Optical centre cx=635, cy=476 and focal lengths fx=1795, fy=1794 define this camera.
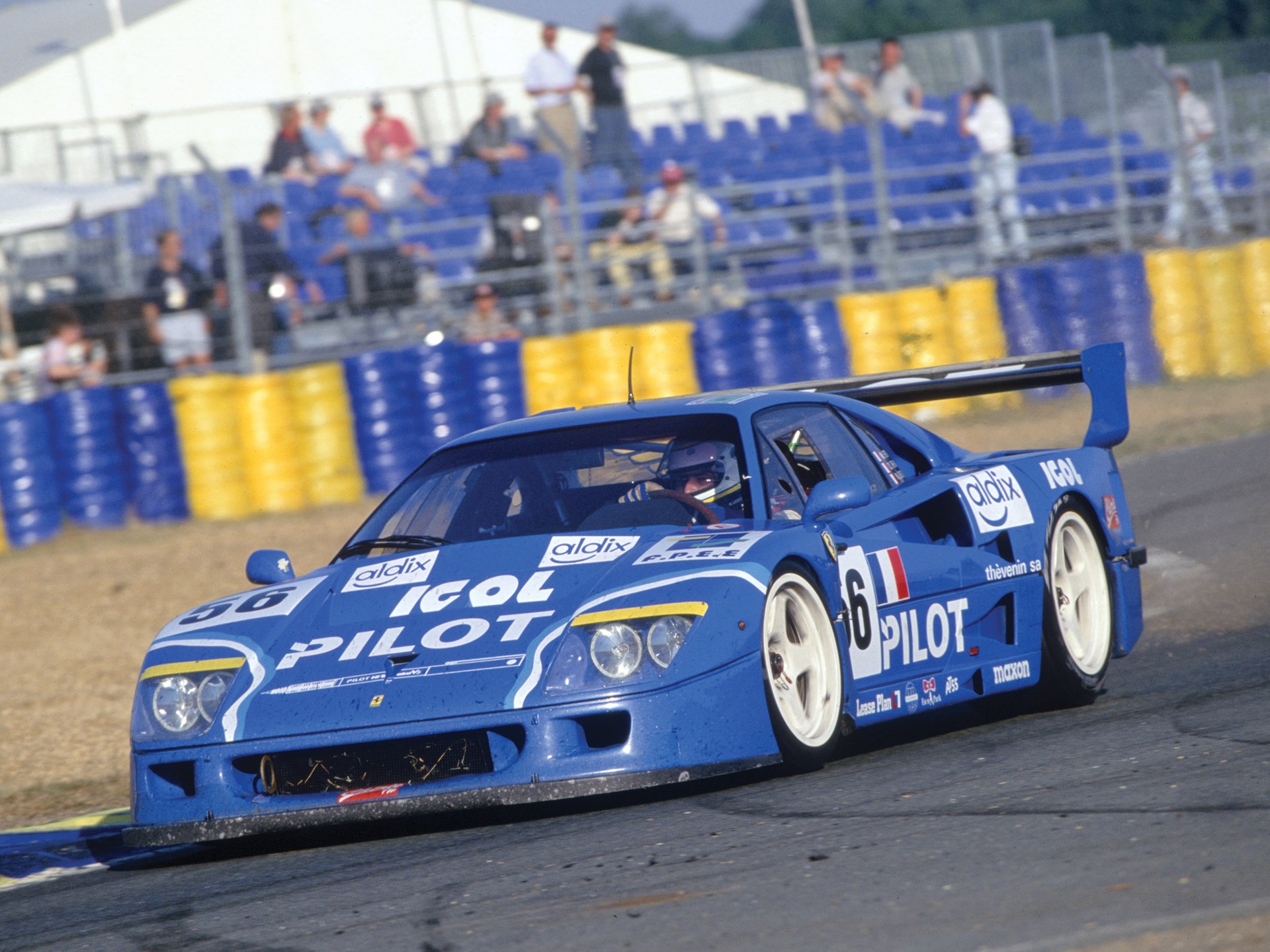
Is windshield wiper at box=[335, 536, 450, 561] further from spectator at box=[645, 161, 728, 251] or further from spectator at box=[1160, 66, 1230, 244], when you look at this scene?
spectator at box=[1160, 66, 1230, 244]

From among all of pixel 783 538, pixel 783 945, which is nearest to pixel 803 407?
pixel 783 538

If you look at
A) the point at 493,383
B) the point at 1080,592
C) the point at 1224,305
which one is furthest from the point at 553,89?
the point at 1080,592

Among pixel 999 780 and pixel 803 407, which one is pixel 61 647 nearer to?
pixel 803 407

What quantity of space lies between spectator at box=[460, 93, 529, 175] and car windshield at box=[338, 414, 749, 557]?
12938 mm

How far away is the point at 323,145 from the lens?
1795cm

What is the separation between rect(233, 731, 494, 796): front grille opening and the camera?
4.48 metres

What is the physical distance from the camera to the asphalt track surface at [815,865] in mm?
3268

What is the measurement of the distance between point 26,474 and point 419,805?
9668 mm

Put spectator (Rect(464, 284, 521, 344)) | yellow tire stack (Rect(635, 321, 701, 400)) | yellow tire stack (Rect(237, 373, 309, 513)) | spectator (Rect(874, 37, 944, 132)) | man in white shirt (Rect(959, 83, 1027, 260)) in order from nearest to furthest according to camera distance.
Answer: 1. yellow tire stack (Rect(237, 373, 309, 513))
2. yellow tire stack (Rect(635, 321, 701, 400))
3. spectator (Rect(464, 284, 521, 344))
4. man in white shirt (Rect(959, 83, 1027, 260))
5. spectator (Rect(874, 37, 944, 132))

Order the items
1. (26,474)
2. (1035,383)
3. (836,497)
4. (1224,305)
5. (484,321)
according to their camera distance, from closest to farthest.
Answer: (836,497)
(1035,383)
(26,474)
(484,321)
(1224,305)

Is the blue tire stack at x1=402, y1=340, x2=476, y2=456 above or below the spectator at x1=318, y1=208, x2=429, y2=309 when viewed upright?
below

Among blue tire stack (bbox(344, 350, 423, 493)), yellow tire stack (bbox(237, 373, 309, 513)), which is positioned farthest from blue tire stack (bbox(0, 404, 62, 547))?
blue tire stack (bbox(344, 350, 423, 493))

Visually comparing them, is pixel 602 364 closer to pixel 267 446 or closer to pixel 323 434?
pixel 323 434

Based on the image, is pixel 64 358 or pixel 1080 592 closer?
pixel 1080 592
